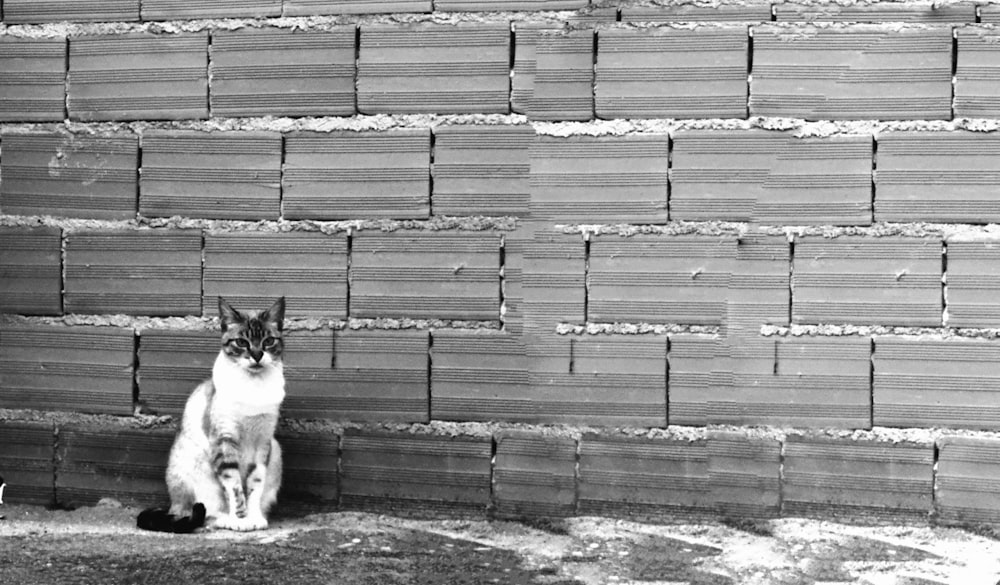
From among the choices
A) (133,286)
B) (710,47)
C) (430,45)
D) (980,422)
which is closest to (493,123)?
(430,45)

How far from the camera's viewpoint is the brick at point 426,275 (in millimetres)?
3957

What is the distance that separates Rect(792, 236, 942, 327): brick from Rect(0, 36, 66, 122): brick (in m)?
2.65

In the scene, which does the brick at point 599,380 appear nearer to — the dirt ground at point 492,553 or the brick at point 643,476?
the brick at point 643,476

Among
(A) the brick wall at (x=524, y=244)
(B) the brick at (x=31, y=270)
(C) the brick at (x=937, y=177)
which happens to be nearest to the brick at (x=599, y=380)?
(A) the brick wall at (x=524, y=244)

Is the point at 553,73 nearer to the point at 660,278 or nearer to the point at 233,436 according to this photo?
the point at 660,278

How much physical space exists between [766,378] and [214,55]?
2200 millimetres

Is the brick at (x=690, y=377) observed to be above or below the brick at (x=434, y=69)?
below

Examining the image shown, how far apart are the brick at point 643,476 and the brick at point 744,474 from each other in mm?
37

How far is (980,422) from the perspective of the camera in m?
3.72

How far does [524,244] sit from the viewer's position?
3.93 m

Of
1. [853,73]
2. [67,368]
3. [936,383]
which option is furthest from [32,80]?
[936,383]

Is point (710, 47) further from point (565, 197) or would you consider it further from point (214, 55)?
point (214, 55)

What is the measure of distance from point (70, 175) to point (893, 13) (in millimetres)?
2876

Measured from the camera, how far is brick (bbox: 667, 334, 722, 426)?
3865 millimetres
